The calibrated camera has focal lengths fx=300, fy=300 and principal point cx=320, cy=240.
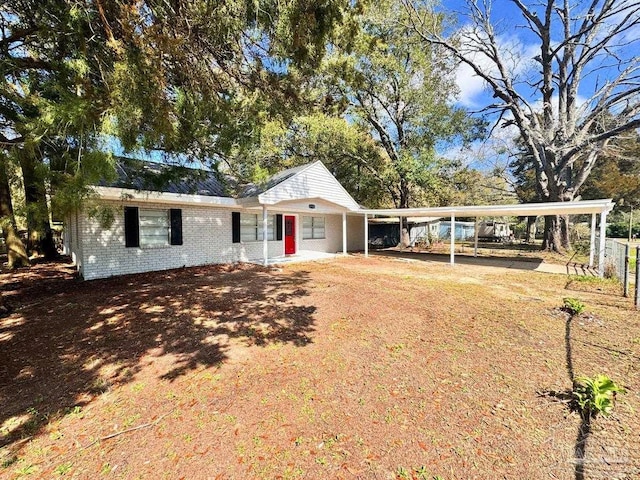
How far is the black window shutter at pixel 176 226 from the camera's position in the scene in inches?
400

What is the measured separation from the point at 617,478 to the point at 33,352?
6.46 metres

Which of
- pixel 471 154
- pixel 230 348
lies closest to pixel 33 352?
pixel 230 348

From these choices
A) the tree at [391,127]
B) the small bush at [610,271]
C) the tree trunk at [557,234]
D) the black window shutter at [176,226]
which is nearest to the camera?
the small bush at [610,271]

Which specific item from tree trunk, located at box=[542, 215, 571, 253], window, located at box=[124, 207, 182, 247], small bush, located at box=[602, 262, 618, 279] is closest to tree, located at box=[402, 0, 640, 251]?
tree trunk, located at box=[542, 215, 571, 253]

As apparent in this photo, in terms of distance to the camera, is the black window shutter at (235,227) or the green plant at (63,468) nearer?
the green plant at (63,468)

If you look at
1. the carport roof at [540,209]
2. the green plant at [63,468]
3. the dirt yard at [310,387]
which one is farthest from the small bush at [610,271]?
the green plant at [63,468]

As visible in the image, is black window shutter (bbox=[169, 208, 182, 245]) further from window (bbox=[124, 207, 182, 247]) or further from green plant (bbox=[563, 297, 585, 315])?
green plant (bbox=[563, 297, 585, 315])

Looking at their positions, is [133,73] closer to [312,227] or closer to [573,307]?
[573,307]

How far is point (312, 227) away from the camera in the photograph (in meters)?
15.8

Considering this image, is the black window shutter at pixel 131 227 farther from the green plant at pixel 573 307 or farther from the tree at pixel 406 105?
the green plant at pixel 573 307

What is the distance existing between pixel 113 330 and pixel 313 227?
11561mm

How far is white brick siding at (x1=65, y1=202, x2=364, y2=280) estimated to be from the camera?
8539 millimetres

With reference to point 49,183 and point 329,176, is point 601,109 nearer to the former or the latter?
point 329,176

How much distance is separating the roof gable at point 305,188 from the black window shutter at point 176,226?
2.80 m
